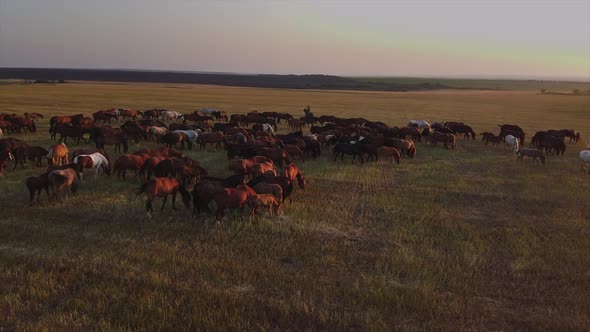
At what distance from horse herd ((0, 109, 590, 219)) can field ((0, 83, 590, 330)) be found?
0.56 metres

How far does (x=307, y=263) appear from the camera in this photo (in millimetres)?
8438

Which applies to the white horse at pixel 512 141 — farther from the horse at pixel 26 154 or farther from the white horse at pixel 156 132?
the horse at pixel 26 154

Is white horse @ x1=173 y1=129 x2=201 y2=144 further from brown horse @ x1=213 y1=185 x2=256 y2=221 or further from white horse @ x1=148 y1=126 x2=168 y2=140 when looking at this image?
brown horse @ x1=213 y1=185 x2=256 y2=221

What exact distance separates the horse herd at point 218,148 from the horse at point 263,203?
0.08ft

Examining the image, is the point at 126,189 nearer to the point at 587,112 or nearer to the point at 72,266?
the point at 72,266

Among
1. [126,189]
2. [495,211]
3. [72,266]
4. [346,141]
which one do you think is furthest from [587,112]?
[72,266]

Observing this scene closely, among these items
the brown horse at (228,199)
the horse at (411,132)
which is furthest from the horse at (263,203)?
the horse at (411,132)

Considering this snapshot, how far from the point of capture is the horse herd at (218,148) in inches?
448

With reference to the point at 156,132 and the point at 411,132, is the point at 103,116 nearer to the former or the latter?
the point at 156,132

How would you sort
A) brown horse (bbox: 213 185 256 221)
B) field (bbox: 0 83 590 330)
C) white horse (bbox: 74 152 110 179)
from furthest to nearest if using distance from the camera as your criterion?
white horse (bbox: 74 152 110 179) < brown horse (bbox: 213 185 256 221) < field (bbox: 0 83 590 330)

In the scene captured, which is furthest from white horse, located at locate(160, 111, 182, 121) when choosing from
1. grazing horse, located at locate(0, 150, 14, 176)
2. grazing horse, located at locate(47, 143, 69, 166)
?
grazing horse, located at locate(0, 150, 14, 176)

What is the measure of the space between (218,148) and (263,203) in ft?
39.6

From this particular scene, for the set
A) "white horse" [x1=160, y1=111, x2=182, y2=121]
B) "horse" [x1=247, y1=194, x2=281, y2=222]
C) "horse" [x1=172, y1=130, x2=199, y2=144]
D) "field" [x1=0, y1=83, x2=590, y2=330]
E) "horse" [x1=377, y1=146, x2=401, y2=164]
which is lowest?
"field" [x1=0, y1=83, x2=590, y2=330]

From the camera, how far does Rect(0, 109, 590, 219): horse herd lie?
37.4ft
